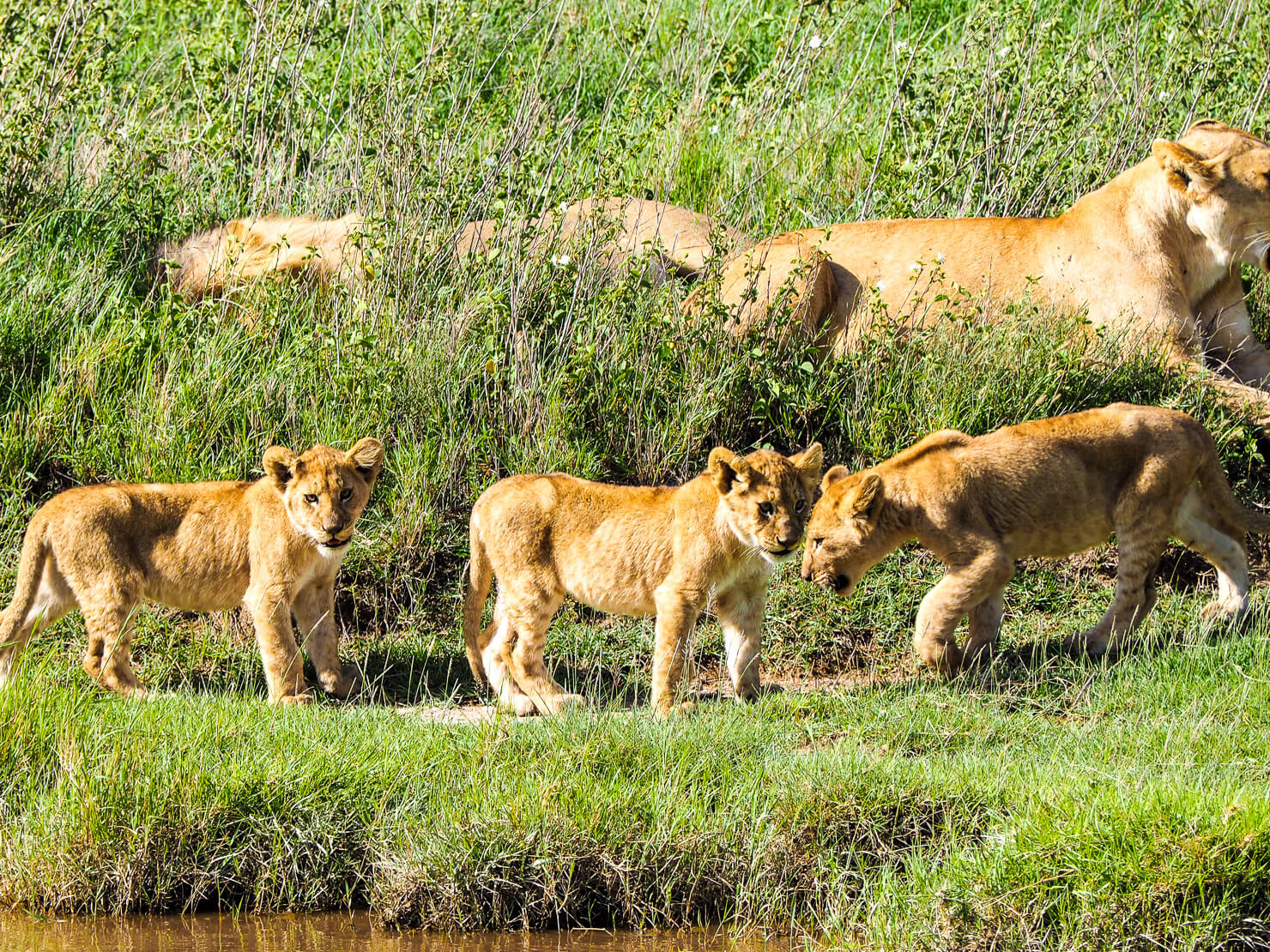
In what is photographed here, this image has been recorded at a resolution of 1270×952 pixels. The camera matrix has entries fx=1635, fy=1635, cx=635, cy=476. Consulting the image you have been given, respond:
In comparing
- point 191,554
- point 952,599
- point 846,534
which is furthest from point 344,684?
point 952,599

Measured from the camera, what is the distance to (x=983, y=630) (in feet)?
21.2

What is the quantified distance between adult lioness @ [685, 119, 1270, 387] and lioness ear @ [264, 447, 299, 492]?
2.44m

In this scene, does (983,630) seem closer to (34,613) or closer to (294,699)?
(294,699)

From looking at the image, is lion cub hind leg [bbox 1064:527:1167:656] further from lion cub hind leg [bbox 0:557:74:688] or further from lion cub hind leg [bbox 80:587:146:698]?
lion cub hind leg [bbox 0:557:74:688]

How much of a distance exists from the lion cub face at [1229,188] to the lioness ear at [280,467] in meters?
4.43

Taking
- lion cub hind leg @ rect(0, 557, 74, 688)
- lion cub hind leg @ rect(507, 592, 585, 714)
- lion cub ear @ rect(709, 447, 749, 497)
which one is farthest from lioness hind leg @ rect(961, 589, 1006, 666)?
lion cub hind leg @ rect(0, 557, 74, 688)

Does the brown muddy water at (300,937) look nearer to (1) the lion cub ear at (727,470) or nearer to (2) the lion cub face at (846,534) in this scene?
(1) the lion cub ear at (727,470)

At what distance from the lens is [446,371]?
24.9 ft

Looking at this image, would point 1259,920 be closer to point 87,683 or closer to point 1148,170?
point 87,683

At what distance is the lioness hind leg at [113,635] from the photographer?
6156mm

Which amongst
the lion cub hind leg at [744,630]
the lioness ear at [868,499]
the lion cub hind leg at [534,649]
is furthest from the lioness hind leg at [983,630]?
the lion cub hind leg at [534,649]

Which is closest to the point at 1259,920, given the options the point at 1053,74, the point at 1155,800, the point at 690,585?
the point at 1155,800

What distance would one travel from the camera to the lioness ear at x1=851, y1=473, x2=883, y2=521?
6117 millimetres

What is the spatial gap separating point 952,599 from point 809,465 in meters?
0.74
